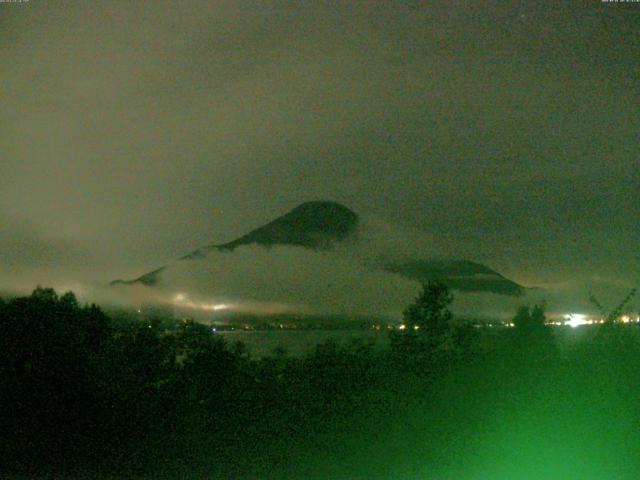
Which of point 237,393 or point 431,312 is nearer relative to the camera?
point 237,393

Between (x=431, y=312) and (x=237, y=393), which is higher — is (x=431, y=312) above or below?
above

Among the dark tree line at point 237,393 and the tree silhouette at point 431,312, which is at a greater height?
the tree silhouette at point 431,312

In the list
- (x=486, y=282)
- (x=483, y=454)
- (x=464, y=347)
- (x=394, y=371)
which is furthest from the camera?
(x=486, y=282)

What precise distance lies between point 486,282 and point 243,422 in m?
10.1

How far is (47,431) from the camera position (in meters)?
9.92

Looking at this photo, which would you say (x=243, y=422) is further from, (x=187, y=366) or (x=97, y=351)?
(x=97, y=351)

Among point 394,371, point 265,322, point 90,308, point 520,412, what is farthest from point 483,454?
point 265,322

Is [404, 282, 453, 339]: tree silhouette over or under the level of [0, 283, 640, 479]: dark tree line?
over

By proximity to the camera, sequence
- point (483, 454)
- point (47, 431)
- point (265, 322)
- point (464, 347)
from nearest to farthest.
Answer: point (483, 454), point (47, 431), point (464, 347), point (265, 322)

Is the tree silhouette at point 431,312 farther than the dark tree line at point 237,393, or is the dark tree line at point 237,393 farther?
the tree silhouette at point 431,312

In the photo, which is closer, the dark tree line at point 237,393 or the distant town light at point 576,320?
the dark tree line at point 237,393

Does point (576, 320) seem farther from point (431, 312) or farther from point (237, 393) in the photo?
point (237, 393)

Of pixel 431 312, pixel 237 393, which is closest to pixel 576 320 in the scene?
pixel 431 312

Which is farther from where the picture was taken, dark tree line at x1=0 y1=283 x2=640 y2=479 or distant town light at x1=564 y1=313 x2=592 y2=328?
distant town light at x1=564 y1=313 x2=592 y2=328
